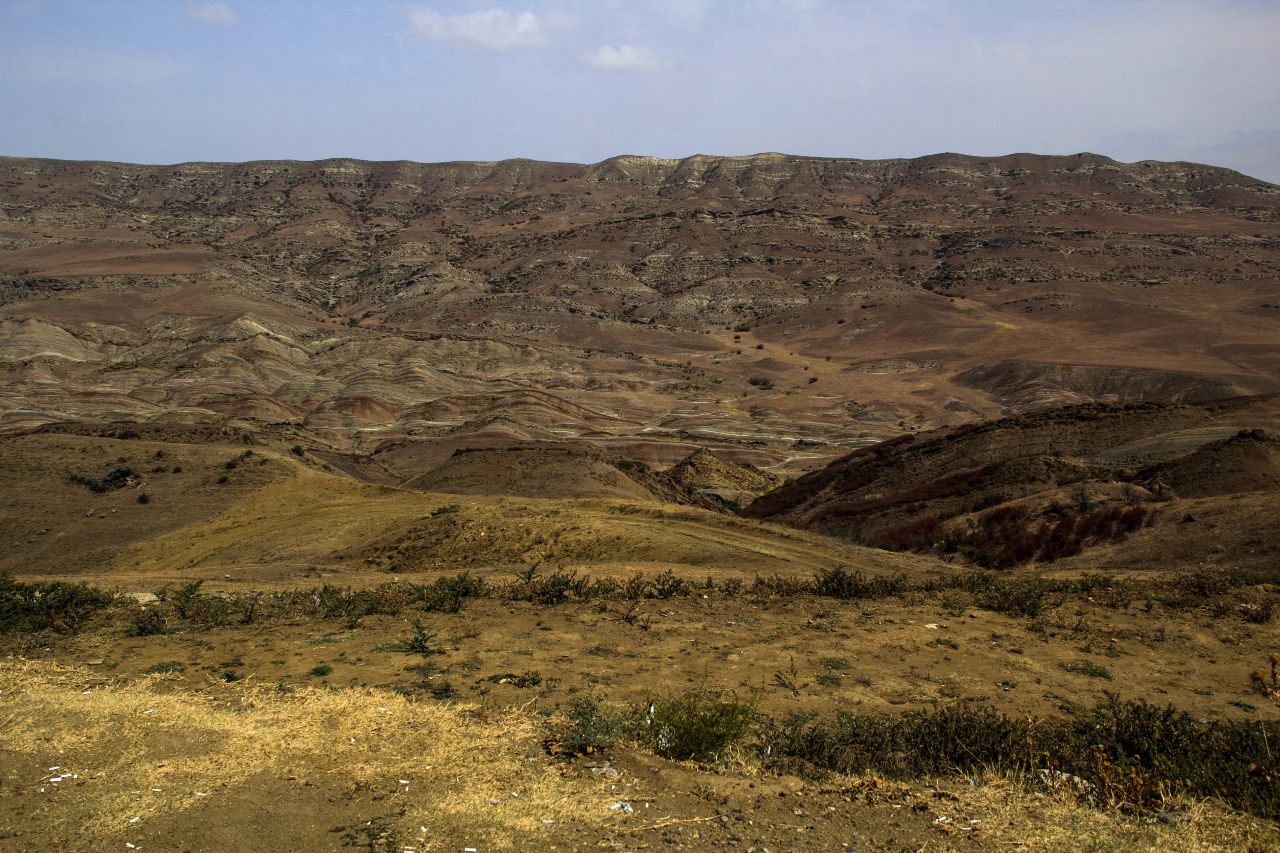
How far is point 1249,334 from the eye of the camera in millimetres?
94375

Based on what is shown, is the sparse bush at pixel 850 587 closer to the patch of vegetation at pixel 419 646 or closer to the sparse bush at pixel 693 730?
the patch of vegetation at pixel 419 646

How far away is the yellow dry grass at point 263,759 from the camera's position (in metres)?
5.99

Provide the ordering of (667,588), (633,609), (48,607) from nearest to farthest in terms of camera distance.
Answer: (48,607)
(633,609)
(667,588)

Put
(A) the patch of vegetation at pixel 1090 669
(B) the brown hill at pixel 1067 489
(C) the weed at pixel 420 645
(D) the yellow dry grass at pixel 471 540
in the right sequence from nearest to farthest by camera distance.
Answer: (A) the patch of vegetation at pixel 1090 669
(C) the weed at pixel 420 645
(D) the yellow dry grass at pixel 471 540
(B) the brown hill at pixel 1067 489

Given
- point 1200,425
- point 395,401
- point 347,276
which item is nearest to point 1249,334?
point 1200,425

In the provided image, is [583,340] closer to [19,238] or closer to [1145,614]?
[19,238]

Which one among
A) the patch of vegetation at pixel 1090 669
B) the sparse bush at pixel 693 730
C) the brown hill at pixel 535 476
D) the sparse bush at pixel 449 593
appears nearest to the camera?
the sparse bush at pixel 693 730

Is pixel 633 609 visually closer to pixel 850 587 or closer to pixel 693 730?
pixel 850 587

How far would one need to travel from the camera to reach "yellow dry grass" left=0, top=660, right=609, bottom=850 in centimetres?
599

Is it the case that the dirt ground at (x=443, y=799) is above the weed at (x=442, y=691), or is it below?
above

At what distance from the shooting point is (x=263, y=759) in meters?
6.91

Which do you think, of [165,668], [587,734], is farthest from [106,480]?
[587,734]

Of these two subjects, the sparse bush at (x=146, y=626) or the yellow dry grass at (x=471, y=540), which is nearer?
the sparse bush at (x=146, y=626)

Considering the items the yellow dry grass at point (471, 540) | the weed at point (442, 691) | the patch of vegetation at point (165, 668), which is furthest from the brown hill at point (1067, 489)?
the patch of vegetation at point (165, 668)
